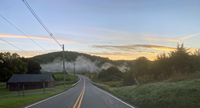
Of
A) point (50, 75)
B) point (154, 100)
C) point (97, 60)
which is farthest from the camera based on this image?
point (97, 60)

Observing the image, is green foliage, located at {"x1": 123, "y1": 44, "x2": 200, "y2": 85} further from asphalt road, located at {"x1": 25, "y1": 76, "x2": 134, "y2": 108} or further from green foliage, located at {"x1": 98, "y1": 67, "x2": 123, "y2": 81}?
green foliage, located at {"x1": 98, "y1": 67, "x2": 123, "y2": 81}

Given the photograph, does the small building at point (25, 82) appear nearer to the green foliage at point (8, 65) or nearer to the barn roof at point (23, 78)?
the barn roof at point (23, 78)

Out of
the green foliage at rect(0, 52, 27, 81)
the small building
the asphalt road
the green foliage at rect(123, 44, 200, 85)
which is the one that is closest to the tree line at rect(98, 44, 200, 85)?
the green foliage at rect(123, 44, 200, 85)

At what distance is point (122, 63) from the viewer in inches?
4491

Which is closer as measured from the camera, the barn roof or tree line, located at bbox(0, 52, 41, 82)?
the barn roof

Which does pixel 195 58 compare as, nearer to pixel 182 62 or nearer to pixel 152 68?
pixel 182 62

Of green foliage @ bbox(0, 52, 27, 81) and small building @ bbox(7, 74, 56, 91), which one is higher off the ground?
green foliage @ bbox(0, 52, 27, 81)

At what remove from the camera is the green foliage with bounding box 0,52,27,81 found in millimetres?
53031

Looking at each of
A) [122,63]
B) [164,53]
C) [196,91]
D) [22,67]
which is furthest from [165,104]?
[122,63]

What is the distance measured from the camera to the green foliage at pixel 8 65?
53.0 m

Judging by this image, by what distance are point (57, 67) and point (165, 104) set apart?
512ft

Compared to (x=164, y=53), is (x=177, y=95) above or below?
below

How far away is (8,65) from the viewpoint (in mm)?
54844

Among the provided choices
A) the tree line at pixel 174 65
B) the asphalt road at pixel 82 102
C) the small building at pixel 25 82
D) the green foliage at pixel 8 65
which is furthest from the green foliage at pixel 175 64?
the green foliage at pixel 8 65
